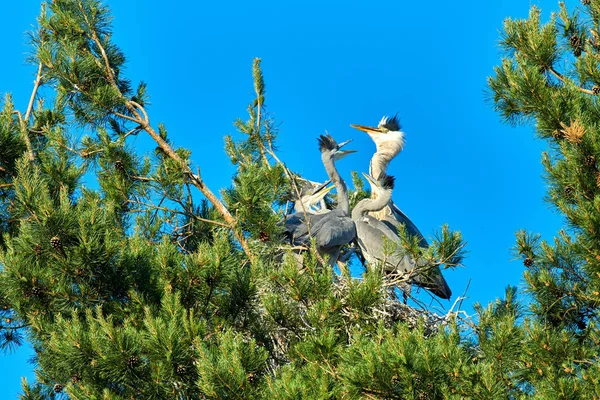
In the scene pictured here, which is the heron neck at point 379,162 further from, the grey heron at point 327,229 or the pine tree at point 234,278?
the pine tree at point 234,278

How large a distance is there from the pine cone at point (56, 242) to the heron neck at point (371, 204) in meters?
4.39

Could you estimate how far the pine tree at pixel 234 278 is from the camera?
648 cm

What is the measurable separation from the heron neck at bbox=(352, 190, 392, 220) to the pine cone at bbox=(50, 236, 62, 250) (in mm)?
4393

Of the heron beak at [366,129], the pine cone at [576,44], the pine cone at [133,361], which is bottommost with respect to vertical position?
the pine cone at [133,361]

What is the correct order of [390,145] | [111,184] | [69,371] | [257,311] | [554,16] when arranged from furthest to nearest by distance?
[390,145] < [554,16] < [111,184] < [257,311] < [69,371]

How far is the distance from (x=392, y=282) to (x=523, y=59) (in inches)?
96.9

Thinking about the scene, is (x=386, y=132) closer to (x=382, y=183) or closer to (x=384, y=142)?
(x=384, y=142)

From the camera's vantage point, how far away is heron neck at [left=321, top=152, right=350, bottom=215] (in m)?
10.7

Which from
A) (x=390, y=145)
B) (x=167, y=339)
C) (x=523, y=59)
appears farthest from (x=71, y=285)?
(x=390, y=145)

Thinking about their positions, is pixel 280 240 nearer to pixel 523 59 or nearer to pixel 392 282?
pixel 392 282

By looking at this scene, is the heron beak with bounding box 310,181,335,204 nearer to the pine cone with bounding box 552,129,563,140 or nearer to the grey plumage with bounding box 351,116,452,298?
the grey plumage with bounding box 351,116,452,298

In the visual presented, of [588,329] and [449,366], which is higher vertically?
[588,329]

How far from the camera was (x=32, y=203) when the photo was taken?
23.4 ft

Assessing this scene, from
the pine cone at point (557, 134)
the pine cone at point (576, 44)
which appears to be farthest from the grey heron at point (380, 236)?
the pine cone at point (576, 44)
